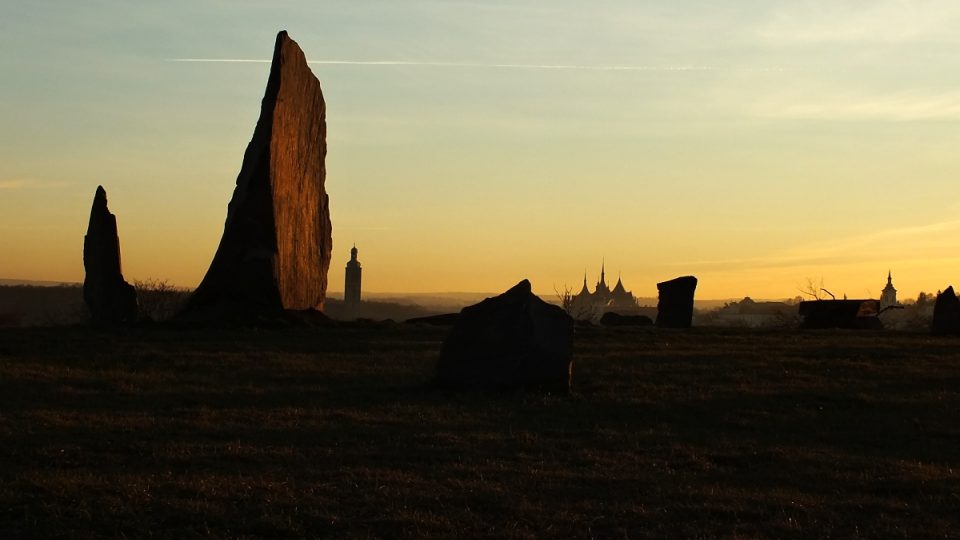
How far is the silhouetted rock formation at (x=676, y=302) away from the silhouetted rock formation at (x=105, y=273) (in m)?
17.7

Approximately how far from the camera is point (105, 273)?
111ft

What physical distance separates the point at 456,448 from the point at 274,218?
20127 mm

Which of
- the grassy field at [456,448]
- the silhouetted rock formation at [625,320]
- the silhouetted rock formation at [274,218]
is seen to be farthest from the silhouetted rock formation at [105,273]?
the silhouetted rock formation at [625,320]

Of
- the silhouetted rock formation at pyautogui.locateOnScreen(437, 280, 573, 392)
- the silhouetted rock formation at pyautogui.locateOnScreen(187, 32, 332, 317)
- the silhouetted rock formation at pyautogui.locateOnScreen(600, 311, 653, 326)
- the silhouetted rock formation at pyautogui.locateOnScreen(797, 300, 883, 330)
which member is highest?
the silhouetted rock formation at pyautogui.locateOnScreen(187, 32, 332, 317)

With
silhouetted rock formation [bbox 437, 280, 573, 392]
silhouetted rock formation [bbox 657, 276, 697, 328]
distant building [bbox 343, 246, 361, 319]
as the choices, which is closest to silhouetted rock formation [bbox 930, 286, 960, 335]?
silhouetted rock formation [bbox 657, 276, 697, 328]

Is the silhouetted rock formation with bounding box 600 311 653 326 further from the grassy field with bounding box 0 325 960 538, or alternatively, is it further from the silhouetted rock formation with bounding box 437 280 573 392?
the silhouetted rock formation with bounding box 437 280 573 392

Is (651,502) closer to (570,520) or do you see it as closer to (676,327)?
(570,520)

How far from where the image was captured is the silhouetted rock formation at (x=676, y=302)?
40719mm

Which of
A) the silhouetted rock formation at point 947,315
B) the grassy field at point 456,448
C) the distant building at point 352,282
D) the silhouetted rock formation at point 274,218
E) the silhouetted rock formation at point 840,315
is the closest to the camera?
the grassy field at point 456,448

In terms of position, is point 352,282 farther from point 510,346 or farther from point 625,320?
point 510,346

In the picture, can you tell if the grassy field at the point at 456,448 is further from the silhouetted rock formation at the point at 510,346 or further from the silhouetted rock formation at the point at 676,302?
the silhouetted rock formation at the point at 676,302

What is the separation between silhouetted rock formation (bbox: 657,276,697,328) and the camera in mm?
40719

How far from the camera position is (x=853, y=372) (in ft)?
83.6

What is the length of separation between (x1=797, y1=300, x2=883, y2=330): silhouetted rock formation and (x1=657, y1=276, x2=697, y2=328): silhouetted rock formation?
495 cm
